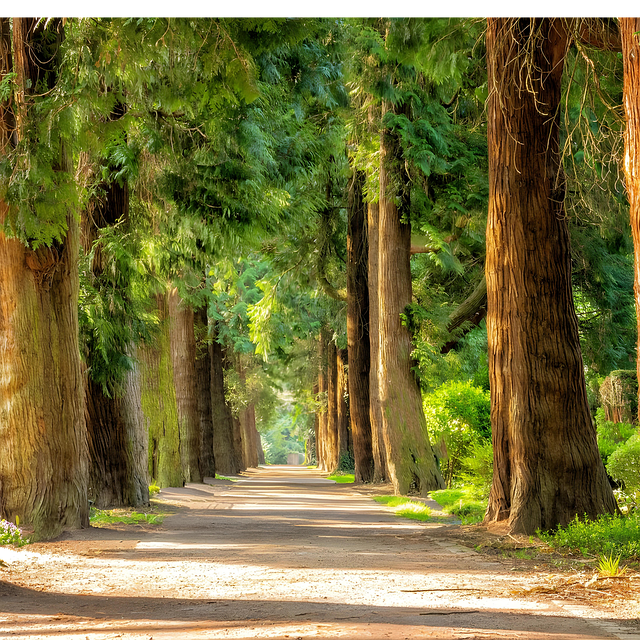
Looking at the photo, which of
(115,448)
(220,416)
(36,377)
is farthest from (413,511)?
(220,416)

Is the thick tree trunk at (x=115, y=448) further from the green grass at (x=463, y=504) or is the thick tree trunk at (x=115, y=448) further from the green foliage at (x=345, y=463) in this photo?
the green foliage at (x=345, y=463)

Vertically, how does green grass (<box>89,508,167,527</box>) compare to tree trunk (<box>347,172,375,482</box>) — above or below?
below

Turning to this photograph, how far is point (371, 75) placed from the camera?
16656 mm

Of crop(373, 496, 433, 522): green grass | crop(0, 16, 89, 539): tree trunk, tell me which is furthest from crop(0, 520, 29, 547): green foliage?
crop(373, 496, 433, 522): green grass

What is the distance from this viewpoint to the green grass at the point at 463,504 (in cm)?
1191

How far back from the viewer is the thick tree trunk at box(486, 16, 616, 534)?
30.1 ft

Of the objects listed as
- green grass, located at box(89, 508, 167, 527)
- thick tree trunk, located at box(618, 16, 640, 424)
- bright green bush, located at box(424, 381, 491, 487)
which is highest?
thick tree trunk, located at box(618, 16, 640, 424)

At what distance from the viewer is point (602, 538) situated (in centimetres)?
778

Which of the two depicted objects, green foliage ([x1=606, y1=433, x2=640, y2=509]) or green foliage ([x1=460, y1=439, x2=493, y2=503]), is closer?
green foliage ([x1=606, y1=433, x2=640, y2=509])

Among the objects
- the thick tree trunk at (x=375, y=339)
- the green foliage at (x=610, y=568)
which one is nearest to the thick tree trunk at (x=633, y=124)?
the green foliage at (x=610, y=568)

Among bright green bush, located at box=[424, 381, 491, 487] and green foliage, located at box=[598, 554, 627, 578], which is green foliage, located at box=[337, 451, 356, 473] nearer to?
bright green bush, located at box=[424, 381, 491, 487]

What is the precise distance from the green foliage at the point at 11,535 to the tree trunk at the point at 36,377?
34 centimetres

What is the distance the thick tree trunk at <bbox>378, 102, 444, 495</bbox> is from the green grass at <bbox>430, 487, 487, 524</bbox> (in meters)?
0.81

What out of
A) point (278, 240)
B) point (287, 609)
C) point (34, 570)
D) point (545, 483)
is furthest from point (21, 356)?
point (278, 240)
